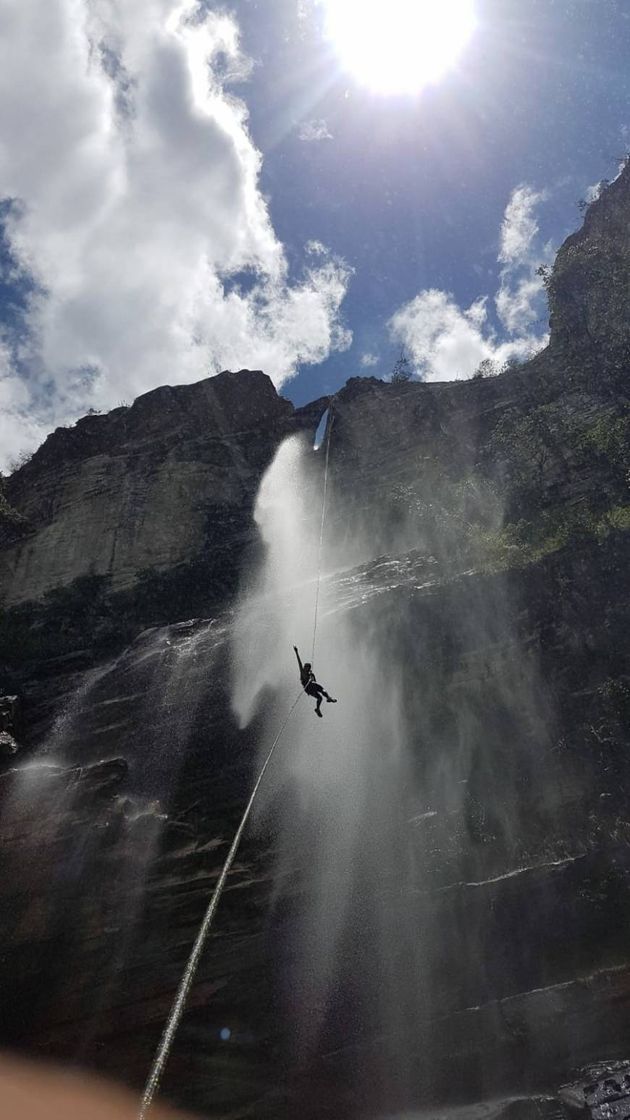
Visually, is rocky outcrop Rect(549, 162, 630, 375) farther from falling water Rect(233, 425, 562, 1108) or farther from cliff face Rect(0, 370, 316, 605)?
falling water Rect(233, 425, 562, 1108)

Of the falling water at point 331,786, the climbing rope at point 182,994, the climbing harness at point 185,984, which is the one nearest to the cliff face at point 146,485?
the falling water at point 331,786

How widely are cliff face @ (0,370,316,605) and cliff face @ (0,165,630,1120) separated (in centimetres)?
911

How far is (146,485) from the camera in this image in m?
39.4

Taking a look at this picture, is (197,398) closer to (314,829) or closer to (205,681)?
(205,681)

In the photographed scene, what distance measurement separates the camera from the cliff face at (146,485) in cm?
3672

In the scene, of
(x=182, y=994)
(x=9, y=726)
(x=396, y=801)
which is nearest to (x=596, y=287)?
(x=396, y=801)

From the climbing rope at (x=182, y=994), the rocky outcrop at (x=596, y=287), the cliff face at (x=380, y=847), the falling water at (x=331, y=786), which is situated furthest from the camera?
the rocky outcrop at (x=596, y=287)

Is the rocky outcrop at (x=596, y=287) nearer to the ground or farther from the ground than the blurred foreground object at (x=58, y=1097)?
farther from the ground

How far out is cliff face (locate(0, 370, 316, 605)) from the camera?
3672cm

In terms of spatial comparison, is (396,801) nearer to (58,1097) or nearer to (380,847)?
(380,847)

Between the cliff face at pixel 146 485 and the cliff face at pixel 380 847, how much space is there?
9.11 m

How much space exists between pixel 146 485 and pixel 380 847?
29812 mm

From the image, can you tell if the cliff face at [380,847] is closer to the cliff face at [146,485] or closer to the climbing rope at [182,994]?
the climbing rope at [182,994]

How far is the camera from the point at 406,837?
15102 mm
